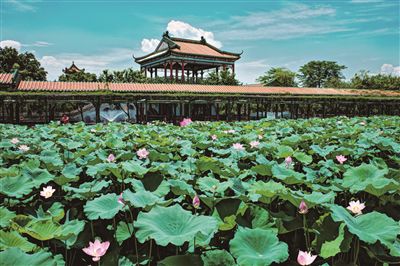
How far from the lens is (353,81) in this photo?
35.1m

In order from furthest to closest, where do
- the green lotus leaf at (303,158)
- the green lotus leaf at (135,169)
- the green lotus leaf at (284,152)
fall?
the green lotus leaf at (284,152) < the green lotus leaf at (303,158) < the green lotus leaf at (135,169)

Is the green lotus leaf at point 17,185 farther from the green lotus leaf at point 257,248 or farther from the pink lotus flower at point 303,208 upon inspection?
the pink lotus flower at point 303,208

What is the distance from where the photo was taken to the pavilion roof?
26931 mm

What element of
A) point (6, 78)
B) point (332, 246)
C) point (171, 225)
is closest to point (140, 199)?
point (171, 225)

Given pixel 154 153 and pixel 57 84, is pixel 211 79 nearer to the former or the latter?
pixel 57 84

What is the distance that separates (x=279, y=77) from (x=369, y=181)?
119ft

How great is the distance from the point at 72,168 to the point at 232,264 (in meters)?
1.45

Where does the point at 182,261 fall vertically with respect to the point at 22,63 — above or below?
below

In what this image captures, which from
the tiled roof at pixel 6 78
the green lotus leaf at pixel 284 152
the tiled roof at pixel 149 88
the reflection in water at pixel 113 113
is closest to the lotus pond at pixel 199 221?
the green lotus leaf at pixel 284 152

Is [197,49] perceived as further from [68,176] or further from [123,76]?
[68,176]

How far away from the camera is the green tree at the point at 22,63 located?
3186 centimetres

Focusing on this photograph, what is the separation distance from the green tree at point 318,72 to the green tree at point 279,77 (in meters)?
19.4

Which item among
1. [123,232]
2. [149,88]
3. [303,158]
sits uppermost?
[149,88]

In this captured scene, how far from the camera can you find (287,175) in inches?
82.0
